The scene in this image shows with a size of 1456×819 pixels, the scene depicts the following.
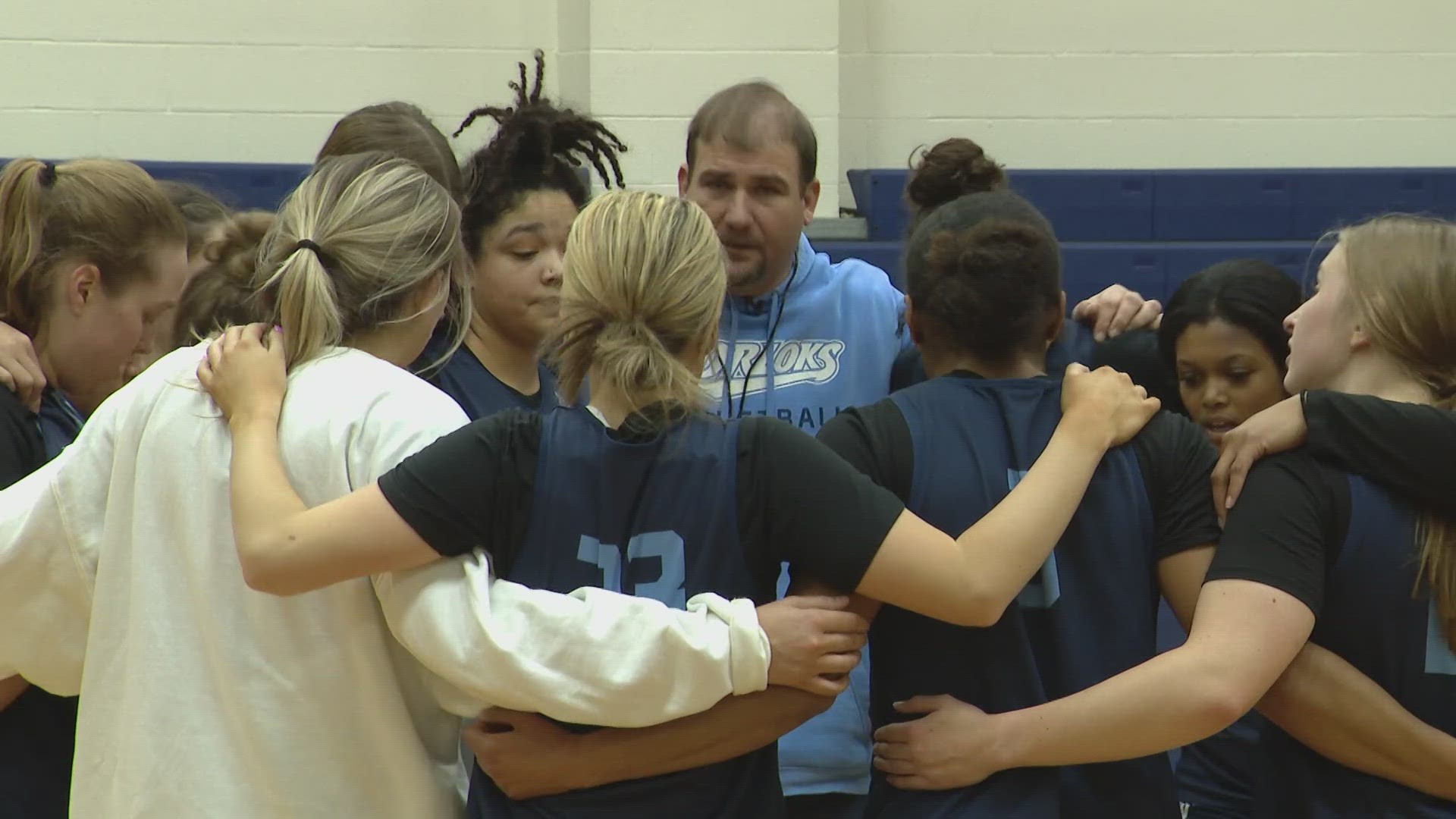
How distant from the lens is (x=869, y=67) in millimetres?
5660

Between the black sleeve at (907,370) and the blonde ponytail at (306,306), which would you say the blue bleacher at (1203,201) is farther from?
the blonde ponytail at (306,306)

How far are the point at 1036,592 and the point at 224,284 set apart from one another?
4.27 ft

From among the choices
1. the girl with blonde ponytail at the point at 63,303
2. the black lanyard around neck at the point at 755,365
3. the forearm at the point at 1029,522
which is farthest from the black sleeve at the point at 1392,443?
the girl with blonde ponytail at the point at 63,303

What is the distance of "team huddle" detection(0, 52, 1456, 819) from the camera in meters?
1.53

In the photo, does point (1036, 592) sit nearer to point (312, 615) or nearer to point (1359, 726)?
point (1359, 726)

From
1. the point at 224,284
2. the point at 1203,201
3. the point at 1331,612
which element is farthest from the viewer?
the point at 1203,201

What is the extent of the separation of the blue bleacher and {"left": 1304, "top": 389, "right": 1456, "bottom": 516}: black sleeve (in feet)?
12.1

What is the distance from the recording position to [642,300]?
1.56 m

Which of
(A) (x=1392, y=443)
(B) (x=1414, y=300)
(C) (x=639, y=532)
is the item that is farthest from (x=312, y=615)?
(B) (x=1414, y=300)

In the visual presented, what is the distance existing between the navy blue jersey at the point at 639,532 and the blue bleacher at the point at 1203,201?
3890mm

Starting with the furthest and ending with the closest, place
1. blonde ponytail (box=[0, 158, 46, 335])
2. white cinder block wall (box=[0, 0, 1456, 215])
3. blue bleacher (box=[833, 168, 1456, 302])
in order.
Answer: blue bleacher (box=[833, 168, 1456, 302]) → white cinder block wall (box=[0, 0, 1456, 215]) → blonde ponytail (box=[0, 158, 46, 335])

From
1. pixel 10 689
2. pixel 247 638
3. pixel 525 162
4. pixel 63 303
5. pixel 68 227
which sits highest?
pixel 525 162

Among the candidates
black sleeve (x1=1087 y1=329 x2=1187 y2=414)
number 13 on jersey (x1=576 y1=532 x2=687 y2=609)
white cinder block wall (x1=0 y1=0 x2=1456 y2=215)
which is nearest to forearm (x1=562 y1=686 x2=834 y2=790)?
number 13 on jersey (x1=576 y1=532 x2=687 y2=609)

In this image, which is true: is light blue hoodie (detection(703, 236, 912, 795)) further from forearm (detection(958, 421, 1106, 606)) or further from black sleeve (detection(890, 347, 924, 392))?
forearm (detection(958, 421, 1106, 606))
